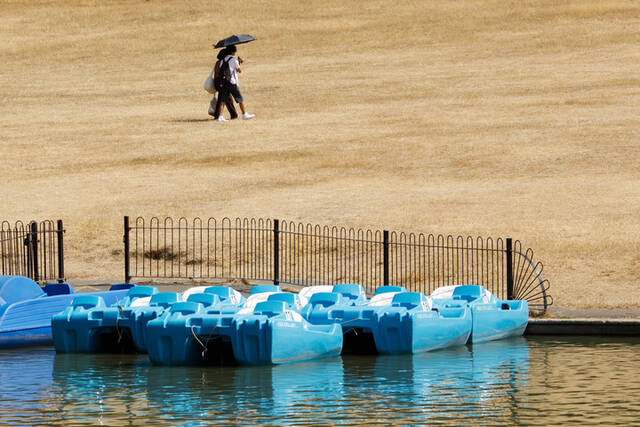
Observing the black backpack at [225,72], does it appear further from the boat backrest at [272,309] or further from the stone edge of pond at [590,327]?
the boat backrest at [272,309]

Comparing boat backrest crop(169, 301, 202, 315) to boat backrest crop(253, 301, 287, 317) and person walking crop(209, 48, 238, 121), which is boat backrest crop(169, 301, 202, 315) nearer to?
boat backrest crop(253, 301, 287, 317)

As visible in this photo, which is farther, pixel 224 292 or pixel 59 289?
pixel 59 289

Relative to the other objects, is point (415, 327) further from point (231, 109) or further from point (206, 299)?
point (231, 109)

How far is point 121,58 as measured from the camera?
226ft

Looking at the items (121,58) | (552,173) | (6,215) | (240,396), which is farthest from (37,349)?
(121,58)

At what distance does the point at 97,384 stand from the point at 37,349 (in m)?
3.98

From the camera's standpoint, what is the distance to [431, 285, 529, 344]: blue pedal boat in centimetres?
2100

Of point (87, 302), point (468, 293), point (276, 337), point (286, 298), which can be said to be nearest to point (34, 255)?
point (87, 302)

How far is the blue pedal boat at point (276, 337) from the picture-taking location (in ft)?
60.3

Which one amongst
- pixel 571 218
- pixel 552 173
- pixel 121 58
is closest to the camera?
pixel 571 218

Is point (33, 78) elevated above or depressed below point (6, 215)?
above

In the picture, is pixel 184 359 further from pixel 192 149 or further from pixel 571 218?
pixel 192 149

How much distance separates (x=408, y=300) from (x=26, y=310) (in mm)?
6530

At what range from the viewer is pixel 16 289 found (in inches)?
845
